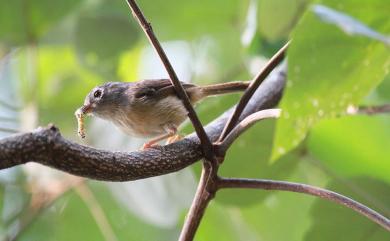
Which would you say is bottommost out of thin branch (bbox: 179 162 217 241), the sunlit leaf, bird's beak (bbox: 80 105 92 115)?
thin branch (bbox: 179 162 217 241)

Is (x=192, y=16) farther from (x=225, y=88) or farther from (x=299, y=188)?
(x=299, y=188)

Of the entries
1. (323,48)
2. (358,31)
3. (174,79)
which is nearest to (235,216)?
(174,79)

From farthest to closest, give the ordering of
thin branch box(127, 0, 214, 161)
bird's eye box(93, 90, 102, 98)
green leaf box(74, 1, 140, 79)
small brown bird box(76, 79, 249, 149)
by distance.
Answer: green leaf box(74, 1, 140, 79) < bird's eye box(93, 90, 102, 98) < small brown bird box(76, 79, 249, 149) < thin branch box(127, 0, 214, 161)

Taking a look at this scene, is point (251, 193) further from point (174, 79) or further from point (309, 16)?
point (309, 16)

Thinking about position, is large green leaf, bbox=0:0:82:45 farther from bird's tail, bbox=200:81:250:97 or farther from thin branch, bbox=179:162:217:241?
thin branch, bbox=179:162:217:241

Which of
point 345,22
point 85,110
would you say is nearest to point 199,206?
point 345,22

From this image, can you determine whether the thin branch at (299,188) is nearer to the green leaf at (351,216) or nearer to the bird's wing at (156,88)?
the green leaf at (351,216)

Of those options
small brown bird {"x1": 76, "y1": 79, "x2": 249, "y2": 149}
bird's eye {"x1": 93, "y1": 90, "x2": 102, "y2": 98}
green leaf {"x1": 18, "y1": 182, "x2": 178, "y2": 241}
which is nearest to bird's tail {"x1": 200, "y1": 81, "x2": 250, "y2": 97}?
small brown bird {"x1": 76, "y1": 79, "x2": 249, "y2": 149}

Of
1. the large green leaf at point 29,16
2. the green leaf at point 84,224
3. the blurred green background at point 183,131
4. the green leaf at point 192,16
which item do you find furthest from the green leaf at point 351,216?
the large green leaf at point 29,16
